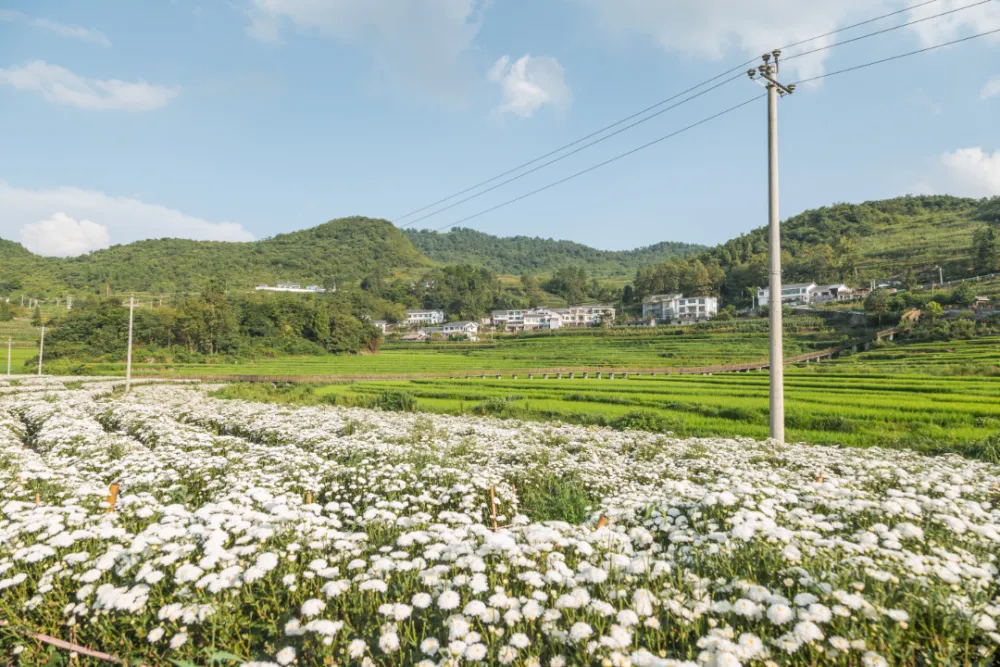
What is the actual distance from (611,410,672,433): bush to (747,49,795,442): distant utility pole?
22.8 ft

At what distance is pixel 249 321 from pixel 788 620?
107m

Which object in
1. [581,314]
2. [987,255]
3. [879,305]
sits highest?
[987,255]

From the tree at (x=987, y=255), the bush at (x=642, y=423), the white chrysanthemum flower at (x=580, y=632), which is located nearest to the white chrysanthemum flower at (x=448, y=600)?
the white chrysanthemum flower at (x=580, y=632)

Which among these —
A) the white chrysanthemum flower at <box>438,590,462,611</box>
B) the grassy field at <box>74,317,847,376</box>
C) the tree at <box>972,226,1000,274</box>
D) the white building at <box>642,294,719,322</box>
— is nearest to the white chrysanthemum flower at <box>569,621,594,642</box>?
the white chrysanthemum flower at <box>438,590,462,611</box>

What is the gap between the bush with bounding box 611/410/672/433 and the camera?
22.0 m

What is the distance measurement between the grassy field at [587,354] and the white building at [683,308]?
104 feet

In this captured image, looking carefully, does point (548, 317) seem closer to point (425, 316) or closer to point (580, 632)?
point (425, 316)

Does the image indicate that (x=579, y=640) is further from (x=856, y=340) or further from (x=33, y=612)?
(x=856, y=340)

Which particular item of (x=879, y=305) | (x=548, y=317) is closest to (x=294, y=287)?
(x=548, y=317)

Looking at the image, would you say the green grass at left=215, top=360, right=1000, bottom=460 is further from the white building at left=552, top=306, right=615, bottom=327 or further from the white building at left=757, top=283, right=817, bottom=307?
the white building at left=552, top=306, right=615, bottom=327

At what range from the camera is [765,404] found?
2555 centimetres

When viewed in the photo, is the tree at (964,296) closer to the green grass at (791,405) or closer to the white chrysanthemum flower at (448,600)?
the green grass at (791,405)

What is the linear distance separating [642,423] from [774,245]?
33.4 ft

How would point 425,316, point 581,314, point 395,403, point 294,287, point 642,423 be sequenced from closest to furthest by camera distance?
point 642,423, point 395,403, point 581,314, point 425,316, point 294,287
